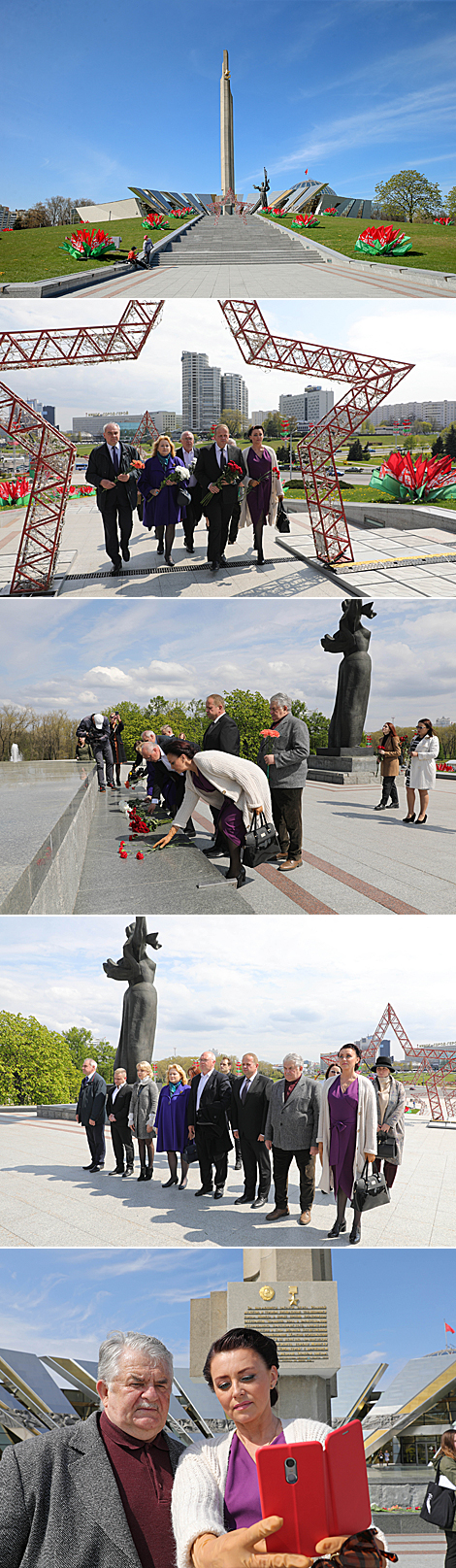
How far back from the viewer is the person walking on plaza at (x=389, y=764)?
10492 millimetres

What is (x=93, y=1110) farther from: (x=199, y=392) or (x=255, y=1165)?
(x=199, y=392)

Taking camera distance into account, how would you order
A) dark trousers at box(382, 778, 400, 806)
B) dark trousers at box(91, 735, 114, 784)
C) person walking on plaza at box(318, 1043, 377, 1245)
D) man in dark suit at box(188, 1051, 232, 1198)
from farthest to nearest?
dark trousers at box(382, 778, 400, 806) → dark trousers at box(91, 735, 114, 784) → man in dark suit at box(188, 1051, 232, 1198) → person walking on plaza at box(318, 1043, 377, 1245)

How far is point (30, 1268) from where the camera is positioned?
27.0 feet

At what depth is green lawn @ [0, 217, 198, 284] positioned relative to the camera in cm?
1004

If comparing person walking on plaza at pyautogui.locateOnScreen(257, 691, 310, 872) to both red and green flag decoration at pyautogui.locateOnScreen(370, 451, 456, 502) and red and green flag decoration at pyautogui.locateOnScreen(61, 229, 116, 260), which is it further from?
red and green flag decoration at pyautogui.locateOnScreen(61, 229, 116, 260)

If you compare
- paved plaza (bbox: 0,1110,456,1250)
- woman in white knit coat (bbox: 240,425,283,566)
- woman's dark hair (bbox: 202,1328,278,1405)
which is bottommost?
paved plaza (bbox: 0,1110,456,1250)

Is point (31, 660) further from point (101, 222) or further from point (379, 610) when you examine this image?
point (101, 222)

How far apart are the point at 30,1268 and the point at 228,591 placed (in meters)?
6.63

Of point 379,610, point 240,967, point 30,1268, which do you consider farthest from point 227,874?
point 30,1268

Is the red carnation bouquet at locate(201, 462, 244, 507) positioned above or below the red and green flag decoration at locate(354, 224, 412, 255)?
below

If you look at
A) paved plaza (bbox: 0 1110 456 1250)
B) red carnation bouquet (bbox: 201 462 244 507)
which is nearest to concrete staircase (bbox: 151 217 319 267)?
red carnation bouquet (bbox: 201 462 244 507)

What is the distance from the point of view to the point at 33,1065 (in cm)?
1132

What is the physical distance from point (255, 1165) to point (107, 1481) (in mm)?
5777

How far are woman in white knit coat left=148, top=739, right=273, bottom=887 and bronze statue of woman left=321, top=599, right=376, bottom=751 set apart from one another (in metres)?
1.78
